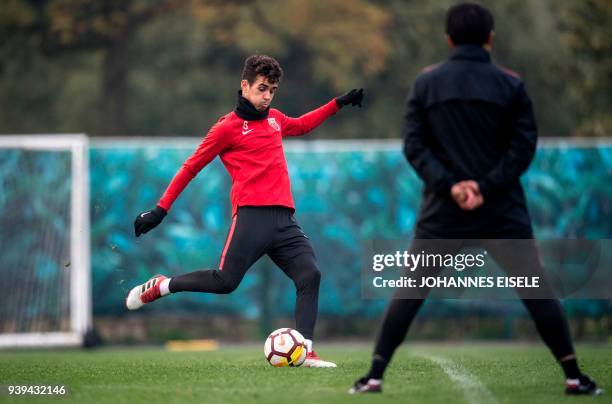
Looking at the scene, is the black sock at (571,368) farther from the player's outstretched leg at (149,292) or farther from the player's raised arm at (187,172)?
the player's outstretched leg at (149,292)

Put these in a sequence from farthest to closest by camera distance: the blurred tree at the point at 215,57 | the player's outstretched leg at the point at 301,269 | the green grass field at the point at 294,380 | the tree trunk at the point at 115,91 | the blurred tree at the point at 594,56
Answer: the tree trunk at the point at 115,91, the blurred tree at the point at 215,57, the blurred tree at the point at 594,56, the player's outstretched leg at the point at 301,269, the green grass field at the point at 294,380

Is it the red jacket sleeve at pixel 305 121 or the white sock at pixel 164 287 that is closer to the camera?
the white sock at pixel 164 287

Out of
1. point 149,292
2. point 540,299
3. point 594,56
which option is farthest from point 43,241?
point 594,56

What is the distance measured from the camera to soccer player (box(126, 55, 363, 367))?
329 inches

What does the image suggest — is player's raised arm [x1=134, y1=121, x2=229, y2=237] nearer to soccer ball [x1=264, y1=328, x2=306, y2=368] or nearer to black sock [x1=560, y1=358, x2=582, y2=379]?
soccer ball [x1=264, y1=328, x2=306, y2=368]

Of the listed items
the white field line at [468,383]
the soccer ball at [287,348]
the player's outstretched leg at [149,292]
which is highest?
the player's outstretched leg at [149,292]

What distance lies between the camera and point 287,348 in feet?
27.4

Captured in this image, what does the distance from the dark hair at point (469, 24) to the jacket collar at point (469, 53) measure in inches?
1.1

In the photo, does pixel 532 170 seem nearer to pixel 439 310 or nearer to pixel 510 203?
pixel 439 310

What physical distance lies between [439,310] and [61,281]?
510 cm

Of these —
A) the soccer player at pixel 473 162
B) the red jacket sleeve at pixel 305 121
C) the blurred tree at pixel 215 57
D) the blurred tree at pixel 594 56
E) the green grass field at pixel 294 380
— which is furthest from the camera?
the blurred tree at pixel 215 57

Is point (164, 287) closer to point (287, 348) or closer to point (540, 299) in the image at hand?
point (287, 348)

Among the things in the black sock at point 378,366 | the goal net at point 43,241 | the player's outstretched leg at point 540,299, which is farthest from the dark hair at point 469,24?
the goal net at point 43,241

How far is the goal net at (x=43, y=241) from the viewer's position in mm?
14945
